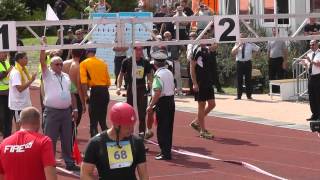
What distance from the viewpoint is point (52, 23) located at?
1189cm

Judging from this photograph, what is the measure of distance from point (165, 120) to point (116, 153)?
→ 6085 mm

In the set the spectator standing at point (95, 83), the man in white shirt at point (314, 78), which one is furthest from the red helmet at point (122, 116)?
the man in white shirt at point (314, 78)

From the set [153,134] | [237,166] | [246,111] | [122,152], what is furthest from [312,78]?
[122,152]

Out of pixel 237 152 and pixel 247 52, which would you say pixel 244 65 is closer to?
pixel 247 52

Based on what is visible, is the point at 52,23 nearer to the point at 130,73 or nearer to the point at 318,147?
the point at 130,73

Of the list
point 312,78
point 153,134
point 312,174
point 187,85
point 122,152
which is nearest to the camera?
point 122,152

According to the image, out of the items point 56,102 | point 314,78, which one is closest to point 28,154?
point 56,102

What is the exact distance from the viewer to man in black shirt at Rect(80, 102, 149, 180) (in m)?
6.71

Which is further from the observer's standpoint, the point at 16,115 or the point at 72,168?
the point at 16,115

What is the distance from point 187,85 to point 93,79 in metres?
11.0

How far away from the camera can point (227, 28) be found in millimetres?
13164

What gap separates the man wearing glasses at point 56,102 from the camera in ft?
37.9

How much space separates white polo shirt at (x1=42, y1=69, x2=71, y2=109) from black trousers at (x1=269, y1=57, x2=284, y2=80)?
12.4 m

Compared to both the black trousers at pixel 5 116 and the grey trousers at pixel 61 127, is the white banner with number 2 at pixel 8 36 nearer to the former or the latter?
the grey trousers at pixel 61 127
